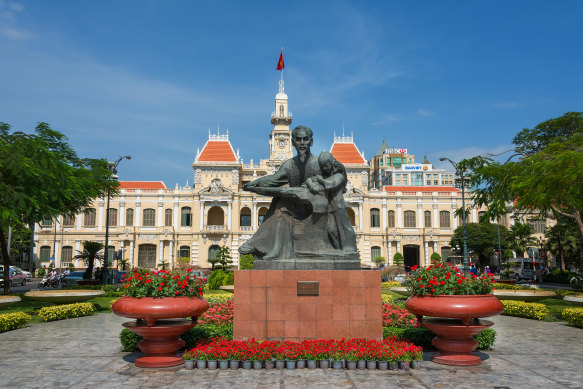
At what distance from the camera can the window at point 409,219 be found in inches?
2205

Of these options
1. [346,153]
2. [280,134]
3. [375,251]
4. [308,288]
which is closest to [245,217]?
[280,134]

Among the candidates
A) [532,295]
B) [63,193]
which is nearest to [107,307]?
[63,193]

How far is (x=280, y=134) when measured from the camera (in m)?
62.7

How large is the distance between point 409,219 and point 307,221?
5007 cm

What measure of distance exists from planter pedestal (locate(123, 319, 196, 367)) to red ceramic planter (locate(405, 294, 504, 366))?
12.4 feet

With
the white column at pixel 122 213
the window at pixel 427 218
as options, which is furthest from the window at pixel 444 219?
the white column at pixel 122 213

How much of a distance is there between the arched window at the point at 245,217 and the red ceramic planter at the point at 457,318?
164 feet

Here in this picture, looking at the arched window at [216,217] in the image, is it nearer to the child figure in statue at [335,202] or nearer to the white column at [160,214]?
the white column at [160,214]

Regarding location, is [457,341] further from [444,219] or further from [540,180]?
[444,219]

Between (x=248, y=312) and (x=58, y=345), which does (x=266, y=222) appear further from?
(x=58, y=345)

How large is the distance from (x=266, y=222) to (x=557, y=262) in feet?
171

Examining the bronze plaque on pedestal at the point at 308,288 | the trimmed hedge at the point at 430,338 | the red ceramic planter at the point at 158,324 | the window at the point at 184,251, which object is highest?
the window at the point at 184,251

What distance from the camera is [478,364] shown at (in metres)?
7.12

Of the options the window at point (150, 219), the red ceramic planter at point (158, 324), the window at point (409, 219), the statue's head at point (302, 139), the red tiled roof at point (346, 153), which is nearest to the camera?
the red ceramic planter at point (158, 324)
